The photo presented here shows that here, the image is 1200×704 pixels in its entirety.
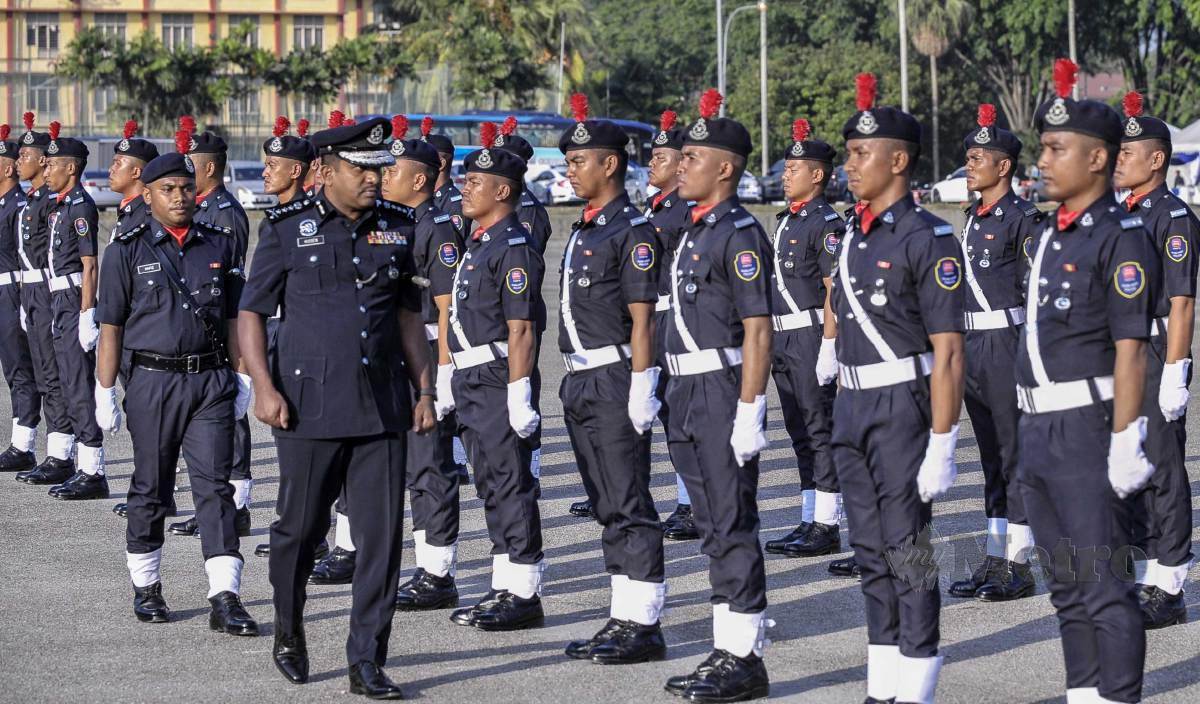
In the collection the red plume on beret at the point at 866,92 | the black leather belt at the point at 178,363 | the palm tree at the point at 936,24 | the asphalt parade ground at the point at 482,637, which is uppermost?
the palm tree at the point at 936,24

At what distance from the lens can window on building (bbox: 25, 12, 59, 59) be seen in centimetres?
7469

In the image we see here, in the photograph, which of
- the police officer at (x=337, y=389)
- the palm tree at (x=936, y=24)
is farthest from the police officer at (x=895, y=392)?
the palm tree at (x=936, y=24)

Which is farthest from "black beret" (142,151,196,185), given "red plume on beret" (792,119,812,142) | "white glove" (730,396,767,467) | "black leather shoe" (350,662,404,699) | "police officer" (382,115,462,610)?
"red plume on beret" (792,119,812,142)

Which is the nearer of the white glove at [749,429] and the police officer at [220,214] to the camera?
the white glove at [749,429]

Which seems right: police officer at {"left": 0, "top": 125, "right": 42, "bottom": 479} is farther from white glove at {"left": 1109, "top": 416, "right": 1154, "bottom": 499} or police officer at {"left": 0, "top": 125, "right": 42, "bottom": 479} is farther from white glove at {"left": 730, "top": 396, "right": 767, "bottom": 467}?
white glove at {"left": 1109, "top": 416, "right": 1154, "bottom": 499}

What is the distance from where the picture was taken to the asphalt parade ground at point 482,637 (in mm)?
6660

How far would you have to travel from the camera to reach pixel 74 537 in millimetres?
9617

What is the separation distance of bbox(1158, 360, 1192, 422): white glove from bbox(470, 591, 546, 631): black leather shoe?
2.99 meters

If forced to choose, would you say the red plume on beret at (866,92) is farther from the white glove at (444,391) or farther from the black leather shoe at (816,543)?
the black leather shoe at (816,543)

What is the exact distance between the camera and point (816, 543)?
923 cm

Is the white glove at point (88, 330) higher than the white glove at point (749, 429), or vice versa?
the white glove at point (88, 330)

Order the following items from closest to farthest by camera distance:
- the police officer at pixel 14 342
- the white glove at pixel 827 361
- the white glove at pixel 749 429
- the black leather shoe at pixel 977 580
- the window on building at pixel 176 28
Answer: the white glove at pixel 749 429 < the black leather shoe at pixel 977 580 < the white glove at pixel 827 361 < the police officer at pixel 14 342 < the window on building at pixel 176 28

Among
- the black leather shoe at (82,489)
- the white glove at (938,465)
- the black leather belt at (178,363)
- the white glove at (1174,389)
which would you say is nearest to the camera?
the white glove at (938,465)

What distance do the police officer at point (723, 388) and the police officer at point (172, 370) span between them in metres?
2.22
